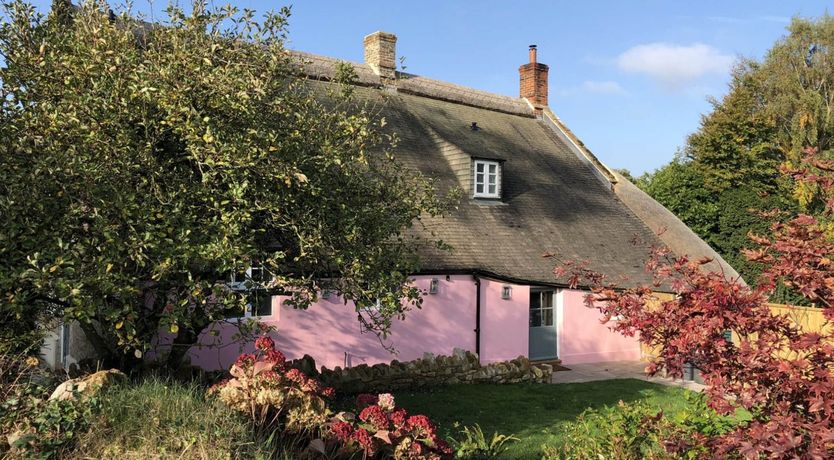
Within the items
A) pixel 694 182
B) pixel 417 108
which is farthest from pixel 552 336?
pixel 694 182

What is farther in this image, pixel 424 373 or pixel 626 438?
pixel 424 373

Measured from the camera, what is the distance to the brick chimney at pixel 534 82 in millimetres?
26766

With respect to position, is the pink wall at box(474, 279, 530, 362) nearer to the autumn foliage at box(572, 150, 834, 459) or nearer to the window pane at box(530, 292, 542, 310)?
the window pane at box(530, 292, 542, 310)

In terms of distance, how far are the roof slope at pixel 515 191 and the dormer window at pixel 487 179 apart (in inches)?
12.2

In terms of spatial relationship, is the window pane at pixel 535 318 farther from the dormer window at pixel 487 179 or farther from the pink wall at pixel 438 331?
the dormer window at pixel 487 179

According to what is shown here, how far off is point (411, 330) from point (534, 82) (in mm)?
15523

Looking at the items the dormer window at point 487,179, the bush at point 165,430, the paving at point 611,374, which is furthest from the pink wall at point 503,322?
the bush at point 165,430

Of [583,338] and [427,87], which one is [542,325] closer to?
[583,338]

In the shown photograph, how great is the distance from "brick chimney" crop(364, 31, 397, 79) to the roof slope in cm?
60

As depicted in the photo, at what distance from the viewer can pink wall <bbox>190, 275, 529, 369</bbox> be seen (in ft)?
44.6

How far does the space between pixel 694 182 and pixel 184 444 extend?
32.6 metres

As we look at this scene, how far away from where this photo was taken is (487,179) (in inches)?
755

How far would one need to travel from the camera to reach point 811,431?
4.59 m

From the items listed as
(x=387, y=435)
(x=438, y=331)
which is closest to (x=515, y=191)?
(x=438, y=331)
